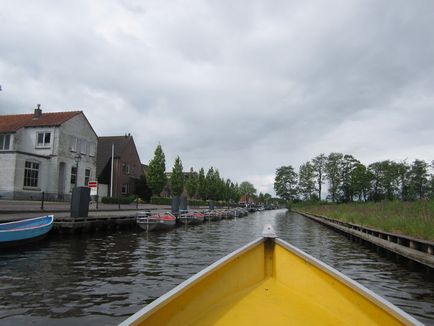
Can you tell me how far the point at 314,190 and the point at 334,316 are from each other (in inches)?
4377

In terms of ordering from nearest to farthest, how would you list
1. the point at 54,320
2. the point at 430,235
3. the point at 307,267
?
1. the point at 307,267
2. the point at 54,320
3. the point at 430,235

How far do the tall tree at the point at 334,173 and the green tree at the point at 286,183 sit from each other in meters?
28.3

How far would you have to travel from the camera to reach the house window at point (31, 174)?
37.3 meters

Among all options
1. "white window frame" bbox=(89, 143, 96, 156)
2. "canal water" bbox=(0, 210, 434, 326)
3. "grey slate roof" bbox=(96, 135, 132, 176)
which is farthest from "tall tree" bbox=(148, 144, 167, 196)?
"canal water" bbox=(0, 210, 434, 326)

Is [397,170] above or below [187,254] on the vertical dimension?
above

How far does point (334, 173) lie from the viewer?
10475 cm

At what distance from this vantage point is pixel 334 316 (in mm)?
4676

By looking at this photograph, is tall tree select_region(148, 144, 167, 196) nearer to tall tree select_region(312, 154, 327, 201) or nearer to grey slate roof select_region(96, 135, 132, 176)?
grey slate roof select_region(96, 135, 132, 176)

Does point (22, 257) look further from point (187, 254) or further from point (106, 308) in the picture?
point (106, 308)

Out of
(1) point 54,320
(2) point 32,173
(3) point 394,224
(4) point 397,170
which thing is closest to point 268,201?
(4) point 397,170

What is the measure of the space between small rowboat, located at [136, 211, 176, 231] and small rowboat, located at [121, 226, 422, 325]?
20.3 metres

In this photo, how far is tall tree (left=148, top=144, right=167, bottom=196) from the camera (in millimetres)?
55281

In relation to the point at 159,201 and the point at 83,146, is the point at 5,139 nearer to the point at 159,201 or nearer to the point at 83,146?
Answer: the point at 83,146

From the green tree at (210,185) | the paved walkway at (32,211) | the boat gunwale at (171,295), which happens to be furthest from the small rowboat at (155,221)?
the green tree at (210,185)
